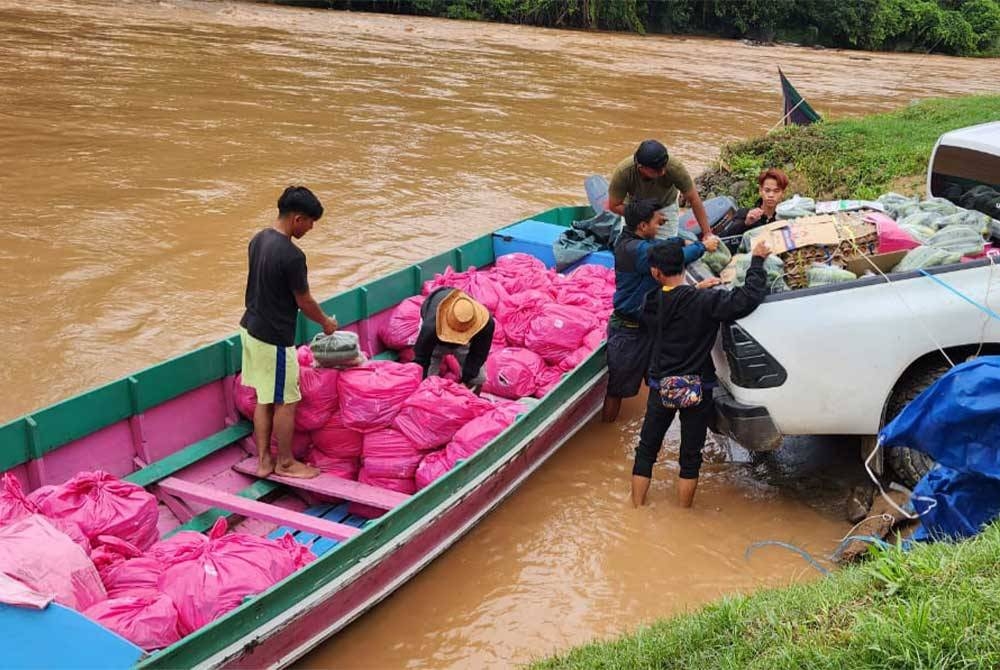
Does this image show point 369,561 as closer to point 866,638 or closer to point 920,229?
point 866,638

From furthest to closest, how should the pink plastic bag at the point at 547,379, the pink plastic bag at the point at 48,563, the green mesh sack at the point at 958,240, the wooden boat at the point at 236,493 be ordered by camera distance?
the pink plastic bag at the point at 547,379
the green mesh sack at the point at 958,240
the pink plastic bag at the point at 48,563
the wooden boat at the point at 236,493

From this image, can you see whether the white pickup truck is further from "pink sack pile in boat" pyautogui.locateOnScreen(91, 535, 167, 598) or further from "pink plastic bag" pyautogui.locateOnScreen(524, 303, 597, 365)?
"pink sack pile in boat" pyautogui.locateOnScreen(91, 535, 167, 598)

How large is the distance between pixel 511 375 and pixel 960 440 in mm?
3412

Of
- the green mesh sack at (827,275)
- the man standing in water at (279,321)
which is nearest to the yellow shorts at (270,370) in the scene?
the man standing in water at (279,321)

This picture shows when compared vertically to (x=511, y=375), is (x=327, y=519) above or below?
below

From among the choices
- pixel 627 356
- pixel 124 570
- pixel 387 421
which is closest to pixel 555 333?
pixel 627 356

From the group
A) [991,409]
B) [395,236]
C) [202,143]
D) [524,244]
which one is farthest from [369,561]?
[202,143]

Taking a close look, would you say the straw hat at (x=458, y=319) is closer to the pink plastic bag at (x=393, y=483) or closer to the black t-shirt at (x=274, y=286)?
the pink plastic bag at (x=393, y=483)

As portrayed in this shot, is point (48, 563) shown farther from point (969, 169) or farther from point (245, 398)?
point (969, 169)

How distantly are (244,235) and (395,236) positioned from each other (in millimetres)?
2035

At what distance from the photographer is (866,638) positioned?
2.96 meters

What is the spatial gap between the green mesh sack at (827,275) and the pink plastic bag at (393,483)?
9.07ft

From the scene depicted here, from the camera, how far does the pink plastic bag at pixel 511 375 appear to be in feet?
22.4

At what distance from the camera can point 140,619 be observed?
3.99m
